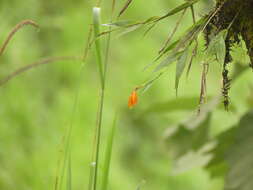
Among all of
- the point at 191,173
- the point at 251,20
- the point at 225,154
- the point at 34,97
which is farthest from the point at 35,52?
the point at 251,20

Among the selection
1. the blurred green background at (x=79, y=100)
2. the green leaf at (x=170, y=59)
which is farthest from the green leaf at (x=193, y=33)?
the blurred green background at (x=79, y=100)

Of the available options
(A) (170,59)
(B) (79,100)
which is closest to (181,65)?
(A) (170,59)

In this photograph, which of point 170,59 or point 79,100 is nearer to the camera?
point 170,59

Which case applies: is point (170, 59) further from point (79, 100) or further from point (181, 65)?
point (79, 100)

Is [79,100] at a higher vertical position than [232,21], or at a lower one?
lower

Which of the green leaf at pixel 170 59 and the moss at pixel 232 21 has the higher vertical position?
the moss at pixel 232 21

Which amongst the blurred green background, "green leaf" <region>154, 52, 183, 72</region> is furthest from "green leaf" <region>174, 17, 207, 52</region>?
the blurred green background

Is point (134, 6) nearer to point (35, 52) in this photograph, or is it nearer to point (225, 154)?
point (35, 52)

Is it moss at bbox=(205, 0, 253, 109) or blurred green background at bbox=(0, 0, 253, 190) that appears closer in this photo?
moss at bbox=(205, 0, 253, 109)

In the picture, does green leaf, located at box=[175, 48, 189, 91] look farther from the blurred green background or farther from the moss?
the blurred green background

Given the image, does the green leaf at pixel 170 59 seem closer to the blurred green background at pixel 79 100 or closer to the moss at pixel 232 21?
the moss at pixel 232 21
